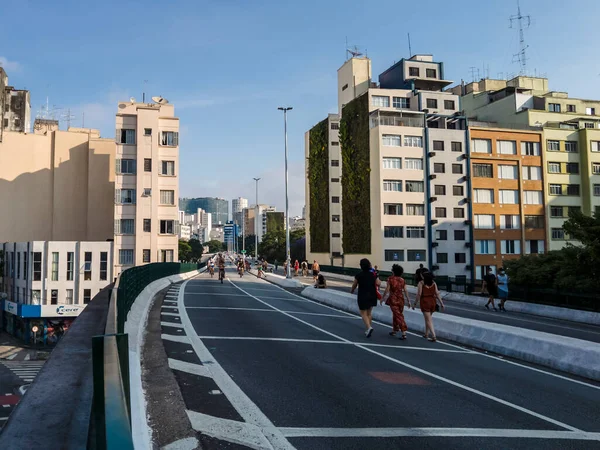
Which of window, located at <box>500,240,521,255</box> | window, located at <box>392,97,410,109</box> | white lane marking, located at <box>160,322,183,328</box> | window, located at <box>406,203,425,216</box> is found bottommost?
white lane marking, located at <box>160,322,183,328</box>

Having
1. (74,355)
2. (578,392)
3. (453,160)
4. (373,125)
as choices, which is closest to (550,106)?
(453,160)

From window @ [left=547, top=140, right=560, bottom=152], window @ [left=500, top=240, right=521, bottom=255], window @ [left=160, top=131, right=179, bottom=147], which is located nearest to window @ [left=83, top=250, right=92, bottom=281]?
window @ [left=160, top=131, right=179, bottom=147]

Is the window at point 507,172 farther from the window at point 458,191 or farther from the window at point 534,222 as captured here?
the window at point 534,222

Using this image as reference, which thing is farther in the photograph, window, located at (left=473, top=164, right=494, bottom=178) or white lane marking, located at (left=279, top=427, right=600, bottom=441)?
window, located at (left=473, top=164, right=494, bottom=178)

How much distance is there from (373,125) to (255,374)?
5942 cm

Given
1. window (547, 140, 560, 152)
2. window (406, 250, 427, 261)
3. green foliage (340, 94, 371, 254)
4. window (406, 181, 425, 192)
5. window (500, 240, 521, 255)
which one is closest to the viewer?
window (406, 250, 427, 261)

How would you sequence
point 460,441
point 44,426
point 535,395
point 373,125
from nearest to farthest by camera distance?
1. point 44,426
2. point 460,441
3. point 535,395
4. point 373,125

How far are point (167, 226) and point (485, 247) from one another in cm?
4108

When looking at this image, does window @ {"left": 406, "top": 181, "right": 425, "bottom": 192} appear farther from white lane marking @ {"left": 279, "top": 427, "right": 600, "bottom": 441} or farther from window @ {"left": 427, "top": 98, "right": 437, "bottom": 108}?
white lane marking @ {"left": 279, "top": 427, "right": 600, "bottom": 441}

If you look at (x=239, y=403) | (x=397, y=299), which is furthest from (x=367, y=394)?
(x=397, y=299)

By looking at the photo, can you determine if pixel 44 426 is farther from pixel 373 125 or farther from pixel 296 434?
pixel 373 125

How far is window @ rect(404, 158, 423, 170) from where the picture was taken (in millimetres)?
64062

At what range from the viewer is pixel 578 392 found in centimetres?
789

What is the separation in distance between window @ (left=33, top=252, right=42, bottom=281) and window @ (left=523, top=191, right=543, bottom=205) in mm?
63459
